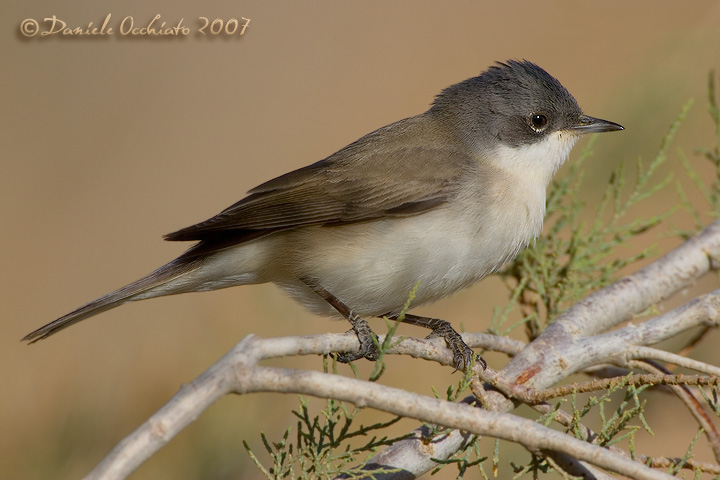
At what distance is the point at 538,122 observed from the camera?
12.7 feet

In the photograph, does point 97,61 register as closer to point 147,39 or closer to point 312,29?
point 147,39

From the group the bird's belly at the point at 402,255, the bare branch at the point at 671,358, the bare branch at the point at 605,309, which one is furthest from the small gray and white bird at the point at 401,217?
the bare branch at the point at 671,358

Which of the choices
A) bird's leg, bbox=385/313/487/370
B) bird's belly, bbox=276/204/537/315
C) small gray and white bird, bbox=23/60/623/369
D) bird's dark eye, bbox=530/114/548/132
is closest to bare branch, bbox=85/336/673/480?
bird's leg, bbox=385/313/487/370

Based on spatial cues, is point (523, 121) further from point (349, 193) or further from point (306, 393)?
point (306, 393)

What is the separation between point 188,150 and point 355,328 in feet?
25.1

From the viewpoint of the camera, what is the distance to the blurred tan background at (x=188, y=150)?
149 inches

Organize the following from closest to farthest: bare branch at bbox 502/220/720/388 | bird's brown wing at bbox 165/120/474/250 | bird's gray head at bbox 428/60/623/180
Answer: bare branch at bbox 502/220/720/388
bird's brown wing at bbox 165/120/474/250
bird's gray head at bbox 428/60/623/180

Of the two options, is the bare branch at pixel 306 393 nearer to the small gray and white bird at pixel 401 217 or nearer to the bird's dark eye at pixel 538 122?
the small gray and white bird at pixel 401 217

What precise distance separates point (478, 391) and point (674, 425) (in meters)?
2.69

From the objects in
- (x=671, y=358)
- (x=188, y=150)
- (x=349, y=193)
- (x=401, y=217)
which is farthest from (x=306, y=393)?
(x=188, y=150)

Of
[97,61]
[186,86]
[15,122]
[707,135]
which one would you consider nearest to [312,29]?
[186,86]

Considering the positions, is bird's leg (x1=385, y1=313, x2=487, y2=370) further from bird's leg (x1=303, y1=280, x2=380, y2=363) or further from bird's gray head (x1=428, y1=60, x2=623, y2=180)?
bird's gray head (x1=428, y1=60, x2=623, y2=180)

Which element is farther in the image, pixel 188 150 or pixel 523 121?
pixel 188 150

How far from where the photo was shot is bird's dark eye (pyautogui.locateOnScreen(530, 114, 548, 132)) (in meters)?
3.85
